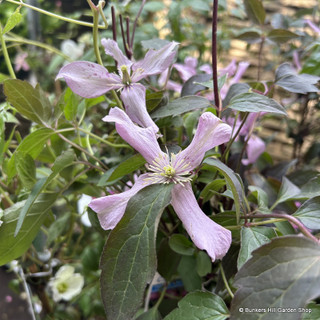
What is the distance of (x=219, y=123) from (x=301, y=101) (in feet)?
2.22

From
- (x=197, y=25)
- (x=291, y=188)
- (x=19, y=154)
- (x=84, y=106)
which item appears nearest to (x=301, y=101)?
(x=197, y=25)

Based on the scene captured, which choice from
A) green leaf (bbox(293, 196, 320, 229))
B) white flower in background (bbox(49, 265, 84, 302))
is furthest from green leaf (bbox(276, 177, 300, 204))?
white flower in background (bbox(49, 265, 84, 302))

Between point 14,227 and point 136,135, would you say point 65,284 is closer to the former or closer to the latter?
point 14,227

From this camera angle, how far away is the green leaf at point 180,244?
1.47 ft

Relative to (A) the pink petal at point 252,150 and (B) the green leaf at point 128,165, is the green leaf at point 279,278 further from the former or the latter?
(A) the pink petal at point 252,150

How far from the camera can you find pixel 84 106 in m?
0.55

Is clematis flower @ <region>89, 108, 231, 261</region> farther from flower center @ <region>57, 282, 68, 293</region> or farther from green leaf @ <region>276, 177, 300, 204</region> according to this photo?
flower center @ <region>57, 282, 68, 293</region>

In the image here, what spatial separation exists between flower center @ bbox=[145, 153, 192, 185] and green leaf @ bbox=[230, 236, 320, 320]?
110mm

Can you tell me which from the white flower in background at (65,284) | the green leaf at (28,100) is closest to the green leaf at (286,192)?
the green leaf at (28,100)

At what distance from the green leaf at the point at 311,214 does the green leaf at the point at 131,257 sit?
151mm

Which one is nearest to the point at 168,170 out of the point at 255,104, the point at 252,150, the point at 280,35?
the point at 255,104

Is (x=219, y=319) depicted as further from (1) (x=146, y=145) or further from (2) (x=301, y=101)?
(2) (x=301, y=101)

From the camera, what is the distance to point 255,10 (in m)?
0.69

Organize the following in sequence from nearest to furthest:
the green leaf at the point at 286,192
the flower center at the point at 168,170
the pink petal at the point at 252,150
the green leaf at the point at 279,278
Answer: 1. the green leaf at the point at 279,278
2. the flower center at the point at 168,170
3. the green leaf at the point at 286,192
4. the pink petal at the point at 252,150
